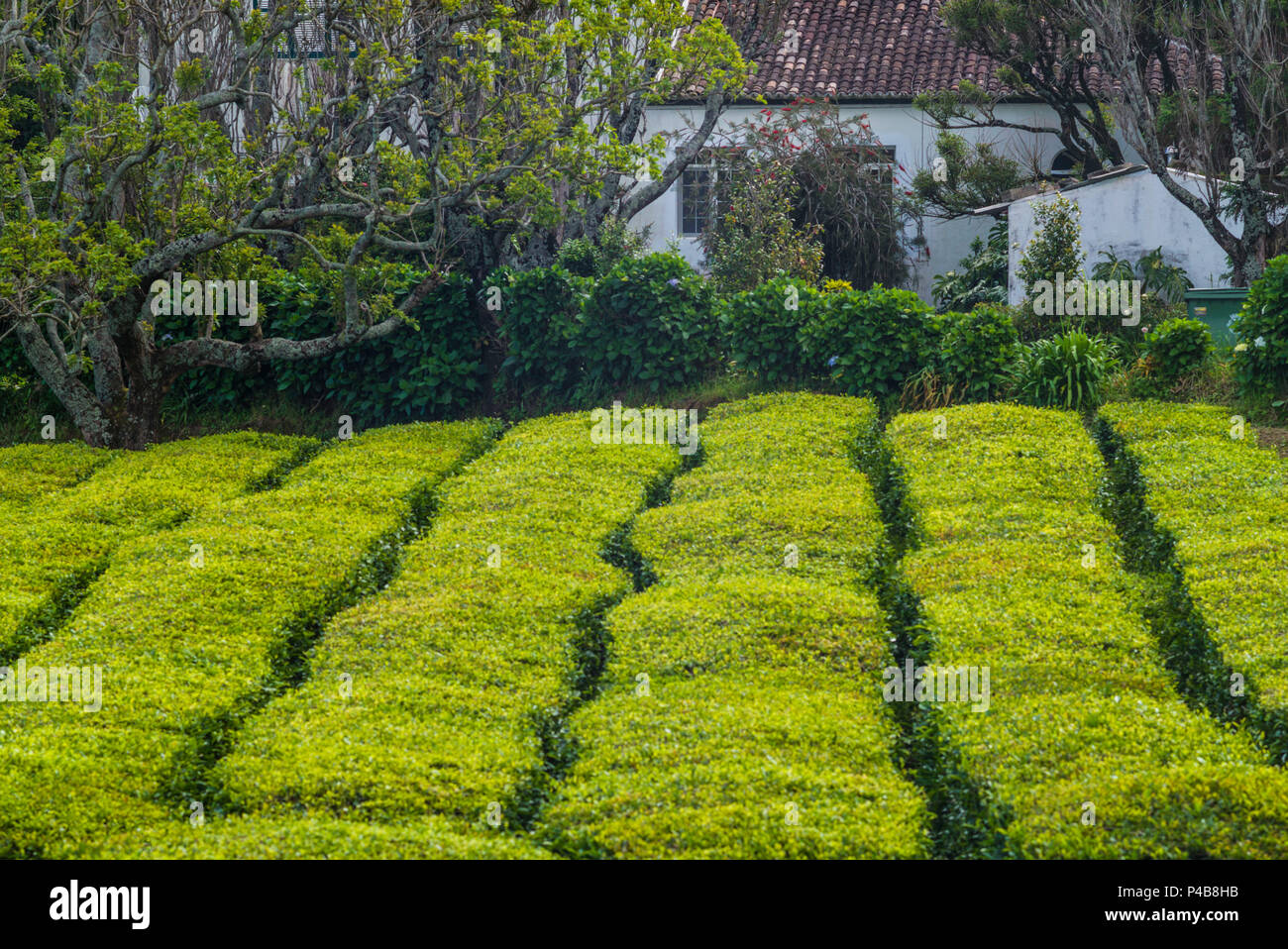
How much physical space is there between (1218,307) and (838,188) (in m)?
9.23

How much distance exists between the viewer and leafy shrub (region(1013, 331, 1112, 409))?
55.6 feet

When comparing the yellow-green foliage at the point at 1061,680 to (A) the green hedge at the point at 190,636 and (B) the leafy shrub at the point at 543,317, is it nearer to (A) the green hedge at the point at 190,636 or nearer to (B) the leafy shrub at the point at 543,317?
(A) the green hedge at the point at 190,636

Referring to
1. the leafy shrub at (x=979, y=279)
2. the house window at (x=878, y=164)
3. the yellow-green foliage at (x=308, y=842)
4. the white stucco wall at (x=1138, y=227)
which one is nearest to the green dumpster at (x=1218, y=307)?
the white stucco wall at (x=1138, y=227)

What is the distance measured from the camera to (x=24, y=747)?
915cm

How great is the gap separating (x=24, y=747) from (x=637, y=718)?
413 cm

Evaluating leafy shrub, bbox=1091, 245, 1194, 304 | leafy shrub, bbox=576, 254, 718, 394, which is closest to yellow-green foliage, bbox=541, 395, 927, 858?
leafy shrub, bbox=576, 254, 718, 394

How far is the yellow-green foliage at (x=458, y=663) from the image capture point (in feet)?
28.6

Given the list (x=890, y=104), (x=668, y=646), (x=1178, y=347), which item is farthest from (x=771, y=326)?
(x=890, y=104)

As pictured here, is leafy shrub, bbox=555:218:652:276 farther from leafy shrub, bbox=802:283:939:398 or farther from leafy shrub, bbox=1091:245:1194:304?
leafy shrub, bbox=1091:245:1194:304

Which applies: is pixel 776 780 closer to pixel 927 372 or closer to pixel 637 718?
pixel 637 718

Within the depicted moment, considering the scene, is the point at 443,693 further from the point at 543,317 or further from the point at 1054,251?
the point at 1054,251

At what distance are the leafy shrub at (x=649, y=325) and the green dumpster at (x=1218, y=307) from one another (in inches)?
269

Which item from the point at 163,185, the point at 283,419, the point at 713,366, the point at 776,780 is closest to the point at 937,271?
the point at 713,366

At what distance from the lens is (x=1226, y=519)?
1281 centimetres
